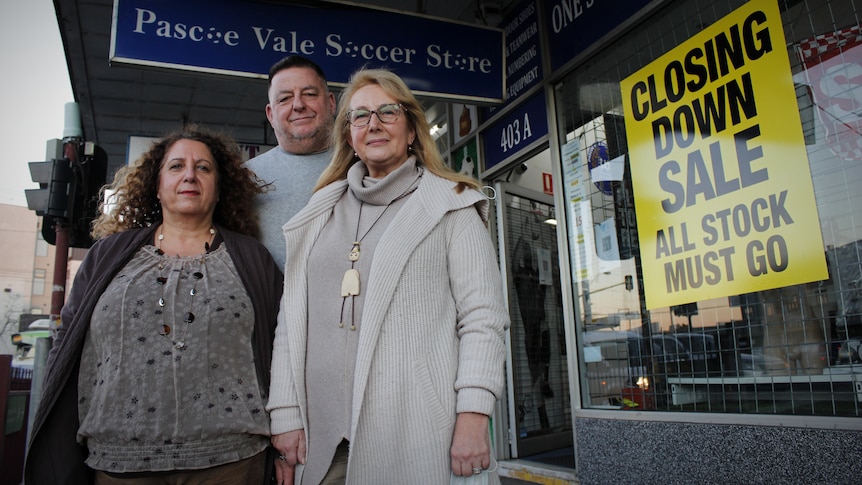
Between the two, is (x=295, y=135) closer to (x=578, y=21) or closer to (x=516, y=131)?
(x=578, y=21)

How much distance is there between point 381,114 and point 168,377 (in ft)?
3.45

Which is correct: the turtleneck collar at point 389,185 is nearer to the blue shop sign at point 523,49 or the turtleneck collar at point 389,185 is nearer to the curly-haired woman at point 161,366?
the curly-haired woman at point 161,366

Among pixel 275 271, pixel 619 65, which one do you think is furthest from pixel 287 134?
pixel 619 65

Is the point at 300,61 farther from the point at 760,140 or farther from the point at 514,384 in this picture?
the point at 514,384

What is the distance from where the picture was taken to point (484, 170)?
5492mm

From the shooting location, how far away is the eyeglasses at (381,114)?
2.00 meters

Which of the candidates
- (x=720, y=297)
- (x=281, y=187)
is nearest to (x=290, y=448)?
(x=281, y=187)

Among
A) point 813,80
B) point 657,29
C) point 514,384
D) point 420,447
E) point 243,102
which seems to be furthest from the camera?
point 243,102

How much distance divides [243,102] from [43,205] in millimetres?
2267

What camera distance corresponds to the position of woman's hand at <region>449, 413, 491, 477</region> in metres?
1.64

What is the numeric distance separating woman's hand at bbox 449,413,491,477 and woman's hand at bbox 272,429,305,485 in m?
0.47

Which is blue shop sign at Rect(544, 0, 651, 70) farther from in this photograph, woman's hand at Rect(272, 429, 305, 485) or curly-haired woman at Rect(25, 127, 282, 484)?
woman's hand at Rect(272, 429, 305, 485)

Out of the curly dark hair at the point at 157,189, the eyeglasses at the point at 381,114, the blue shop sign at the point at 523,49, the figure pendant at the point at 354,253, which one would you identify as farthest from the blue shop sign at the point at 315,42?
the figure pendant at the point at 354,253

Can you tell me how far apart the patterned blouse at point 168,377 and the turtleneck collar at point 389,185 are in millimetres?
536
